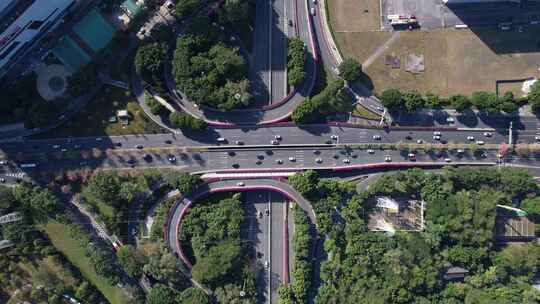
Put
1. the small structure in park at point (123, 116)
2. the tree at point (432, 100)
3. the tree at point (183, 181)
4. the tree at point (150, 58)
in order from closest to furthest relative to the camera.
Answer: the tree at point (150, 58)
the tree at point (183, 181)
the small structure in park at point (123, 116)
the tree at point (432, 100)

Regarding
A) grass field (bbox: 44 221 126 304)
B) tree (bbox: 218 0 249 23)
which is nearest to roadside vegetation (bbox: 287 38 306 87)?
tree (bbox: 218 0 249 23)

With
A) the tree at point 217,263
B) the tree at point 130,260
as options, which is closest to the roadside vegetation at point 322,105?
the tree at point 217,263

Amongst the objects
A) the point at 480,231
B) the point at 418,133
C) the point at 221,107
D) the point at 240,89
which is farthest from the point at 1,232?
the point at 480,231

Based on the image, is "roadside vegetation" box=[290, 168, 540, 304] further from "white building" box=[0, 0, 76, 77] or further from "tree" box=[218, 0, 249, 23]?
"white building" box=[0, 0, 76, 77]

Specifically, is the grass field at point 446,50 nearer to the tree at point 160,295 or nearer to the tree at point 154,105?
the tree at point 154,105

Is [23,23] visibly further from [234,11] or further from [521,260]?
[521,260]

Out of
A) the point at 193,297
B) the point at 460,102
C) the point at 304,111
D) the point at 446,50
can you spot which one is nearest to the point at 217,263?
the point at 193,297

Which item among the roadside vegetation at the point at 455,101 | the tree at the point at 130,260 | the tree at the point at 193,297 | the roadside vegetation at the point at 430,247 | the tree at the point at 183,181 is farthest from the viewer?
the roadside vegetation at the point at 455,101
